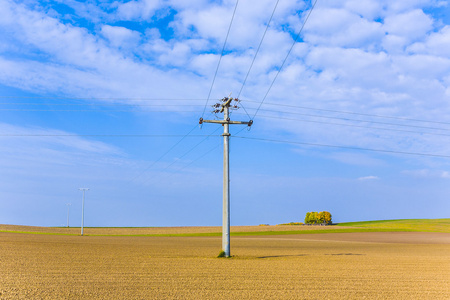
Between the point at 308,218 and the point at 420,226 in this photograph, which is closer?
the point at 420,226

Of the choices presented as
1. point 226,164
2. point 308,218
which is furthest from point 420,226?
point 226,164

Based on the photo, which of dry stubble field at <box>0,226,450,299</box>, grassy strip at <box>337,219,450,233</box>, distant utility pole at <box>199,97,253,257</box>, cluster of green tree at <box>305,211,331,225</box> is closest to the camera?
dry stubble field at <box>0,226,450,299</box>

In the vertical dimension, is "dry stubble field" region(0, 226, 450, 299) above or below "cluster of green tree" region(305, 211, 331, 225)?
below

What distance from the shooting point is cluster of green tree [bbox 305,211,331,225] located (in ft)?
433


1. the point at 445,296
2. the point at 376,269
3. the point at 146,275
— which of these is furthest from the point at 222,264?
the point at 445,296

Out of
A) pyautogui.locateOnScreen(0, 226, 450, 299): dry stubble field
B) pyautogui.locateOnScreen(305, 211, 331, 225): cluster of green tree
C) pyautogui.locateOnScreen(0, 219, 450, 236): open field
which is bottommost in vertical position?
pyautogui.locateOnScreen(0, 226, 450, 299): dry stubble field

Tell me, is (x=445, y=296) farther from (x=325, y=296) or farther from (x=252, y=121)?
(x=252, y=121)

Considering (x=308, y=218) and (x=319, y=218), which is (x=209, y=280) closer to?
(x=319, y=218)

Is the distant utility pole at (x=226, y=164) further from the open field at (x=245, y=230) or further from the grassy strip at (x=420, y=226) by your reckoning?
the grassy strip at (x=420, y=226)

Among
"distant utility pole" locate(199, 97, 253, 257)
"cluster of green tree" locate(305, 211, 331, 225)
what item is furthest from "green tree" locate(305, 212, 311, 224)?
"distant utility pole" locate(199, 97, 253, 257)

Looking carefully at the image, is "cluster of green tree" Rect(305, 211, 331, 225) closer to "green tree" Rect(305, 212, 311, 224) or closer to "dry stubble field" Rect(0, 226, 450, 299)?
"green tree" Rect(305, 212, 311, 224)

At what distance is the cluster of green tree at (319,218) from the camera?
5192 inches

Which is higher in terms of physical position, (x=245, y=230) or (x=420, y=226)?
(x=420, y=226)

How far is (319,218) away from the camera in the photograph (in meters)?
132
